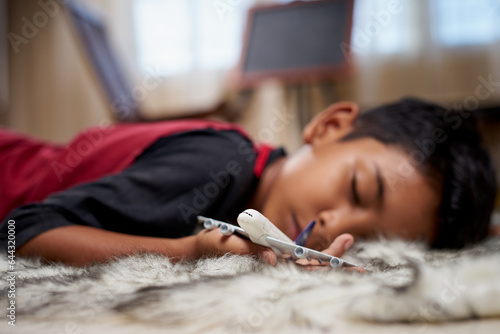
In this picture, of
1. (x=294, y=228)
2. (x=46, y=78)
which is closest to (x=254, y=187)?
(x=294, y=228)

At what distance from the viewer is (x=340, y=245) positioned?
1.76ft

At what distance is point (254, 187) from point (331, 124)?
0.69 ft

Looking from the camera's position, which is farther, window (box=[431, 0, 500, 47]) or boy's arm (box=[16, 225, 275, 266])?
window (box=[431, 0, 500, 47])

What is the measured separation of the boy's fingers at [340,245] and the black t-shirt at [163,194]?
142mm

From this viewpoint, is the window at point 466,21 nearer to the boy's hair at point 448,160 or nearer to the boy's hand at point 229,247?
the boy's hair at point 448,160

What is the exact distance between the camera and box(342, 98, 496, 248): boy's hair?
2.22 ft

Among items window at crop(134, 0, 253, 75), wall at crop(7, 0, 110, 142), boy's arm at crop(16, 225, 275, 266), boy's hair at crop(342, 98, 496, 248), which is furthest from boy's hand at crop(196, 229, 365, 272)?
wall at crop(7, 0, 110, 142)

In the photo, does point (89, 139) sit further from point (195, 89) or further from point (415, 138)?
point (195, 89)

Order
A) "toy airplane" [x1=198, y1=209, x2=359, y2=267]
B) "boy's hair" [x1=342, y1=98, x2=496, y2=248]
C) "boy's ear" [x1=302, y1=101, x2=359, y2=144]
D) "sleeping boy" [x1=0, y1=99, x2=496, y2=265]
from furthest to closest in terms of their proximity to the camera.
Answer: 1. "boy's ear" [x1=302, y1=101, x2=359, y2=144]
2. "boy's hair" [x1=342, y1=98, x2=496, y2=248]
3. "sleeping boy" [x1=0, y1=99, x2=496, y2=265]
4. "toy airplane" [x1=198, y1=209, x2=359, y2=267]

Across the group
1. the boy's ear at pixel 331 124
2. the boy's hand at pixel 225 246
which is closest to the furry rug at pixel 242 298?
the boy's hand at pixel 225 246

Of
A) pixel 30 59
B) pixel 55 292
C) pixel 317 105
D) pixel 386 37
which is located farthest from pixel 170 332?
pixel 30 59

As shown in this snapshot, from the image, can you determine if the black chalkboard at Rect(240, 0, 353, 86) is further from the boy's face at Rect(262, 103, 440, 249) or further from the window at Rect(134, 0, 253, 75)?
the boy's face at Rect(262, 103, 440, 249)

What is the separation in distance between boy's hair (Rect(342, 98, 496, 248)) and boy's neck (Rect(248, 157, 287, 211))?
0.43 ft

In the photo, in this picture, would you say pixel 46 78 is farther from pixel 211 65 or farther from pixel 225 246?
pixel 225 246
